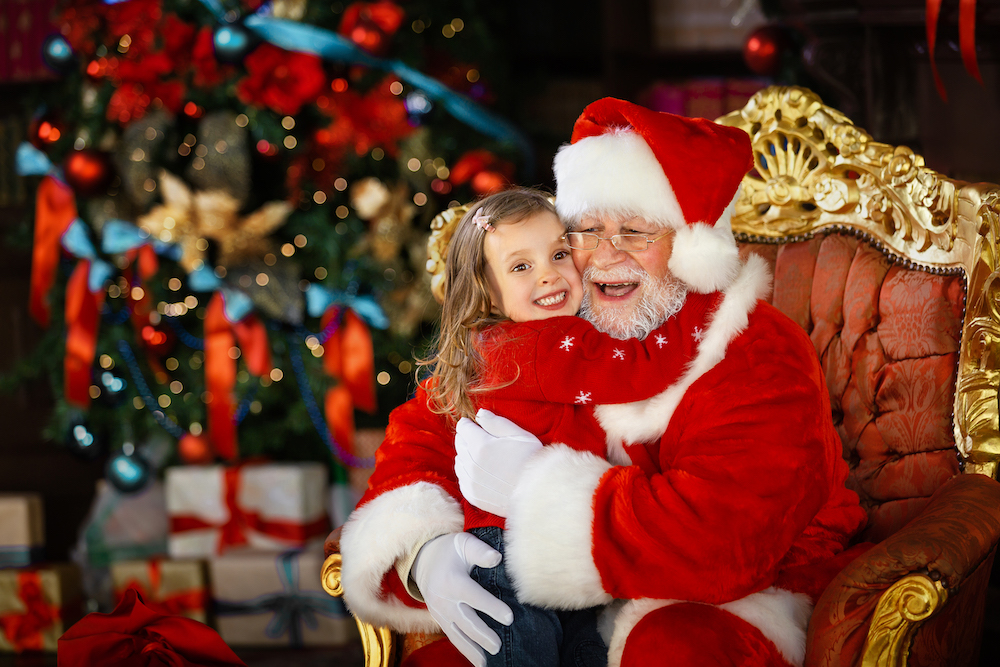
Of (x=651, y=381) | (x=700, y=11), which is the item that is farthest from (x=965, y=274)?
(x=700, y=11)

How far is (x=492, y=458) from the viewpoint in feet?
5.71

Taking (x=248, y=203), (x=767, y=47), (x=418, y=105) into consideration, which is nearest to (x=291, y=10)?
(x=418, y=105)

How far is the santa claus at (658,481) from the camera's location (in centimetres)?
155

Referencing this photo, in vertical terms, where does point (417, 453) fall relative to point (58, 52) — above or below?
below

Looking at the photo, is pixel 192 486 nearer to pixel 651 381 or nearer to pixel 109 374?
pixel 109 374

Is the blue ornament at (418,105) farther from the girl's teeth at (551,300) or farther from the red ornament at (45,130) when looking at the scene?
the girl's teeth at (551,300)

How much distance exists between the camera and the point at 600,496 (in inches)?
63.0

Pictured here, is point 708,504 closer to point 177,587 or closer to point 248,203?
point 248,203

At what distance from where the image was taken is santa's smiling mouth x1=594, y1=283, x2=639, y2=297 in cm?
188

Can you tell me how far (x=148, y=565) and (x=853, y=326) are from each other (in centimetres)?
280

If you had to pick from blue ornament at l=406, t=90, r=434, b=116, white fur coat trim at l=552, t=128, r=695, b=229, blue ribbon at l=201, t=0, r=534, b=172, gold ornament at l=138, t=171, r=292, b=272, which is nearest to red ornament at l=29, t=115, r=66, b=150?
gold ornament at l=138, t=171, r=292, b=272

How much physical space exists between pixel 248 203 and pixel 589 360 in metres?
2.19

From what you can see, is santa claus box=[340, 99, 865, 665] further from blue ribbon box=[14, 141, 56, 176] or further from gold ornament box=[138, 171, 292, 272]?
blue ribbon box=[14, 141, 56, 176]

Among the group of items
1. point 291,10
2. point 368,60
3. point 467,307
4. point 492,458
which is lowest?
point 492,458
